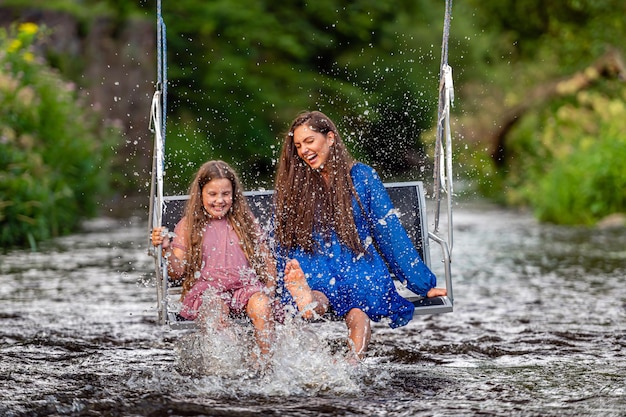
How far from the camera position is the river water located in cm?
534

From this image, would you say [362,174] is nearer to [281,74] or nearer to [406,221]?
[406,221]

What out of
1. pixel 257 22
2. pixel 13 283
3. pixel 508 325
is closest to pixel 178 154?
pixel 257 22

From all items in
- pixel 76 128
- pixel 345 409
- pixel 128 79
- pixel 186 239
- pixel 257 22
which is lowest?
pixel 345 409

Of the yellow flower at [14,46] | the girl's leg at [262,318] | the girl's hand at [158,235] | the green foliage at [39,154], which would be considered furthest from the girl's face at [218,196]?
the yellow flower at [14,46]

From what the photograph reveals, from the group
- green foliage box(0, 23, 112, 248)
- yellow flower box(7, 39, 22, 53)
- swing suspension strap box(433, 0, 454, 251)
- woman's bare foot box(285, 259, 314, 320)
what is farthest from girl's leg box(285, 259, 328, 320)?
yellow flower box(7, 39, 22, 53)

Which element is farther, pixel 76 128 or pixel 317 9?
pixel 317 9

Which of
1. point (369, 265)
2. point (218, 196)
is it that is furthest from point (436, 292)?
point (218, 196)

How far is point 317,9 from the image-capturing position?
35.4 m

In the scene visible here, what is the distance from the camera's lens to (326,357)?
5.78m

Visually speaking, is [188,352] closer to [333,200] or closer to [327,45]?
[333,200]

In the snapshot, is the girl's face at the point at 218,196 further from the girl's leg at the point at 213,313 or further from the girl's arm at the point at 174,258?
the girl's leg at the point at 213,313

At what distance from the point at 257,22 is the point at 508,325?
2632cm

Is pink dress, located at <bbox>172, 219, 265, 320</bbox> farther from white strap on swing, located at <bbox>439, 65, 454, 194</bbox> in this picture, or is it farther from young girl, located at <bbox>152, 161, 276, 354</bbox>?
white strap on swing, located at <bbox>439, 65, 454, 194</bbox>

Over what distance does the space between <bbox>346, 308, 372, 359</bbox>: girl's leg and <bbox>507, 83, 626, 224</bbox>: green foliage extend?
1148cm
